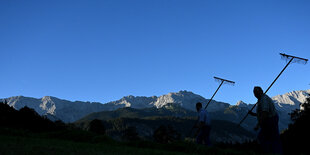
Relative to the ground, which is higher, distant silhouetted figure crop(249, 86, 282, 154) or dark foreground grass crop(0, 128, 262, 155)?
distant silhouetted figure crop(249, 86, 282, 154)

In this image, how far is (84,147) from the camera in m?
9.91

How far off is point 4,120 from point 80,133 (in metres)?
12.4

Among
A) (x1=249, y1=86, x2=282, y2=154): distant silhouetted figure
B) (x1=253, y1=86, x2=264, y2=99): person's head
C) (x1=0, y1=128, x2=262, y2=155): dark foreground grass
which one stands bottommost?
(x1=0, y1=128, x2=262, y2=155): dark foreground grass

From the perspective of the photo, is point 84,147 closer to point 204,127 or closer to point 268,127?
point 204,127

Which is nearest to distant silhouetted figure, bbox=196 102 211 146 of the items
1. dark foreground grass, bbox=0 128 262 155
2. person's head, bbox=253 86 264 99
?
dark foreground grass, bbox=0 128 262 155

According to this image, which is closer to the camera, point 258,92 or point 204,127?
point 258,92

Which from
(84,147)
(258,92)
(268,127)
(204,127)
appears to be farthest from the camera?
(204,127)

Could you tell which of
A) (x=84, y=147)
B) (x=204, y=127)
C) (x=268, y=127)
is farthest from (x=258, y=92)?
(x=84, y=147)

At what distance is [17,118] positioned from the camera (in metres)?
28.8

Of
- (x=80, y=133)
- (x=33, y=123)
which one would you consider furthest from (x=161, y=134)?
(x=80, y=133)

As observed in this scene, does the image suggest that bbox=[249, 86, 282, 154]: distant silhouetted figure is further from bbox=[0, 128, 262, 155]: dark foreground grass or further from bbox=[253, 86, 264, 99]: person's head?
bbox=[0, 128, 262, 155]: dark foreground grass

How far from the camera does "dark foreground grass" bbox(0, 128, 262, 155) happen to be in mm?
7965

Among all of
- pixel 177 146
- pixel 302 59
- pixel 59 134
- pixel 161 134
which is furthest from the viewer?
pixel 161 134

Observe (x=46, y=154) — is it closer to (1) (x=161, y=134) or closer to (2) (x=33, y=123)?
(2) (x=33, y=123)
